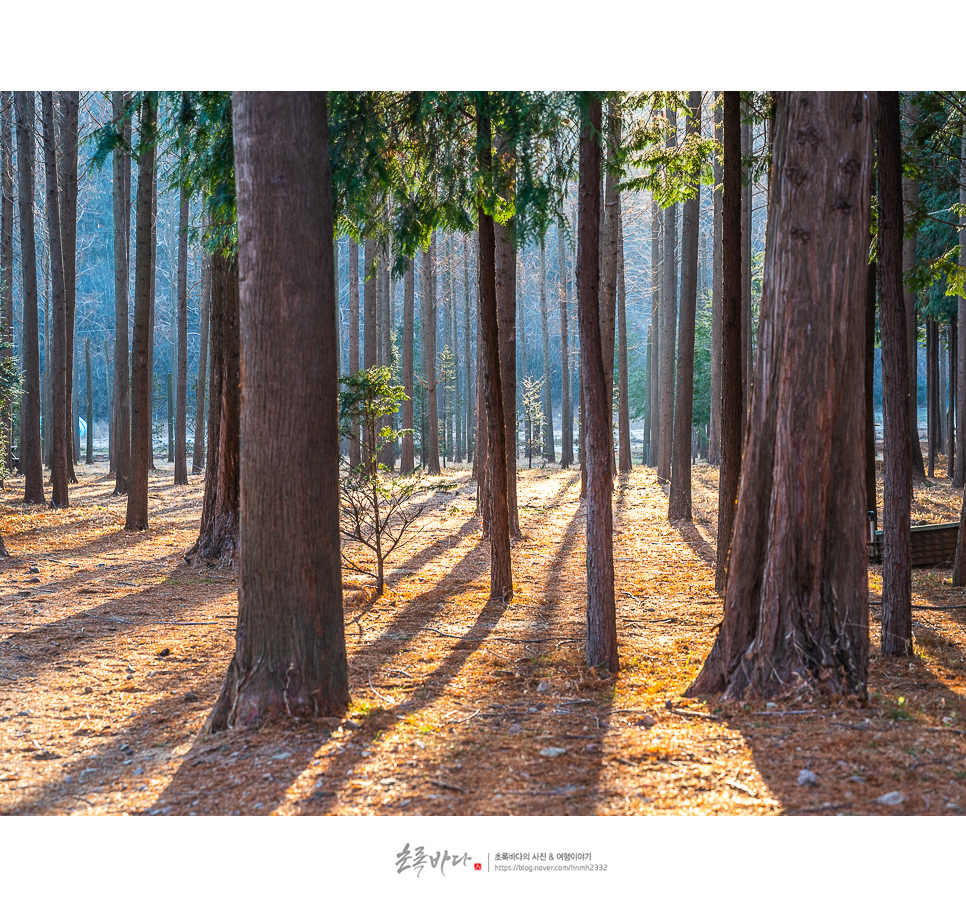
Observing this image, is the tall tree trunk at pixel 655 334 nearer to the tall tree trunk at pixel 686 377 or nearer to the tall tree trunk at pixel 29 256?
the tall tree trunk at pixel 686 377

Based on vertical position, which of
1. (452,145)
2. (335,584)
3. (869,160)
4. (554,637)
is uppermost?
(452,145)

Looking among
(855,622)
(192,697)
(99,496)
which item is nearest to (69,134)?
(99,496)

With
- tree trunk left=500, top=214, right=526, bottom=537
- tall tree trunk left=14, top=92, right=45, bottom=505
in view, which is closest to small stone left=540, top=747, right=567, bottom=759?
tree trunk left=500, top=214, right=526, bottom=537

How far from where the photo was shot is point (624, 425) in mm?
22344

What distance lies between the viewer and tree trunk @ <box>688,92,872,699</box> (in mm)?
4328

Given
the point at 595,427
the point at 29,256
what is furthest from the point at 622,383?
the point at 595,427

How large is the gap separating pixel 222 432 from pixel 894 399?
24.1ft

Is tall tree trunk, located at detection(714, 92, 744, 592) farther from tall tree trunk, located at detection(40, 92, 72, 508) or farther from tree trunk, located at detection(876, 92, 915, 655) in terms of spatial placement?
→ tall tree trunk, located at detection(40, 92, 72, 508)

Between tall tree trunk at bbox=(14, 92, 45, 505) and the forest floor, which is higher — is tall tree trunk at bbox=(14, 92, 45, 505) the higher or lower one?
the higher one

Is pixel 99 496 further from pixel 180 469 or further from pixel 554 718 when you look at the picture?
pixel 554 718

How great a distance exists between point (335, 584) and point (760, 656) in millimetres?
2568

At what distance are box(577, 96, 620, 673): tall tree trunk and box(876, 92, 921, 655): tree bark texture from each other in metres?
2.05

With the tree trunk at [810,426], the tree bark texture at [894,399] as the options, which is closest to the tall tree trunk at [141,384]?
the tree trunk at [810,426]

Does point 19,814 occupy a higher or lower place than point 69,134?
lower
